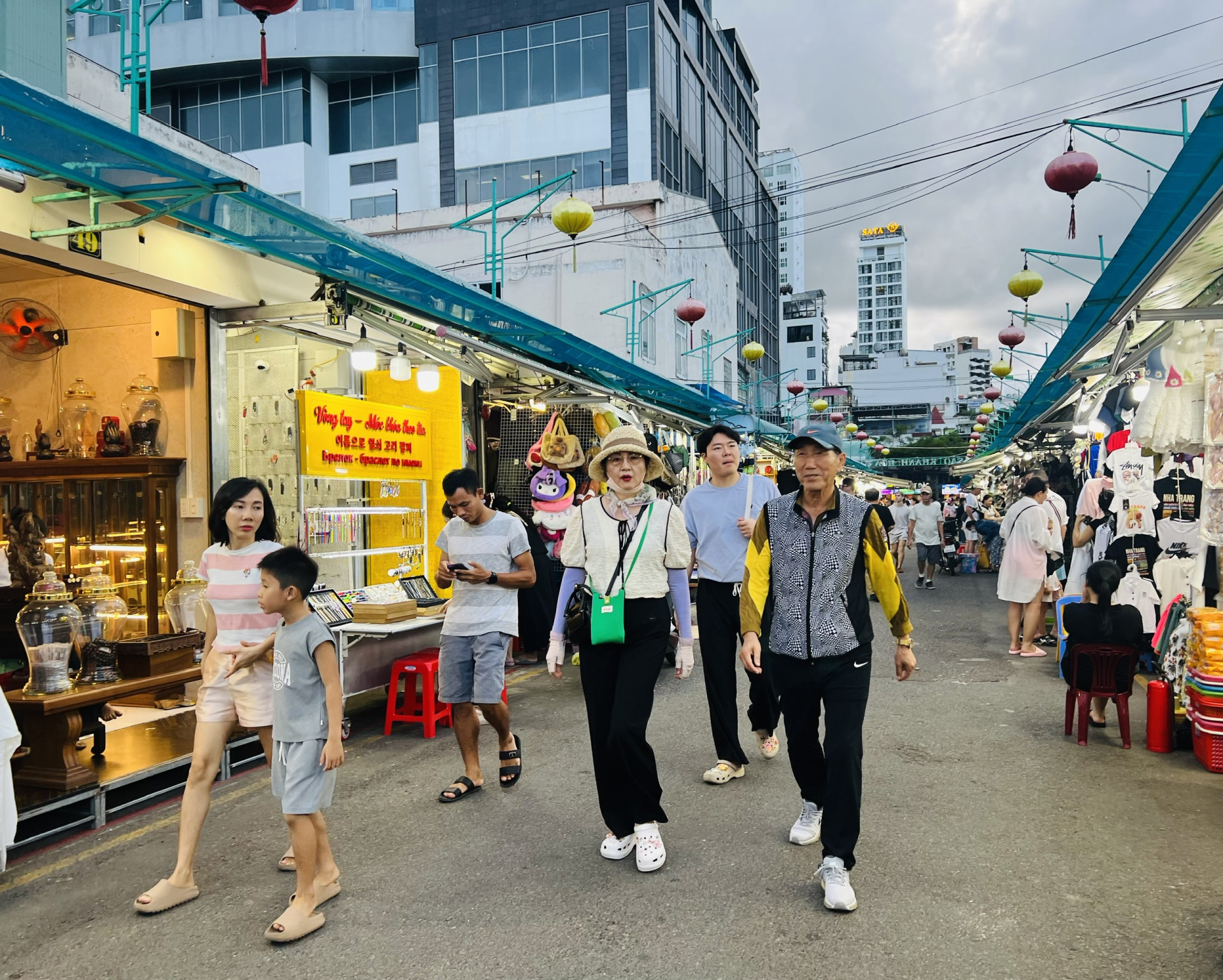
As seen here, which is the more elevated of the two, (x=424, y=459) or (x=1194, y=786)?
(x=424, y=459)

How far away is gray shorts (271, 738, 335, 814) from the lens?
3527 millimetres

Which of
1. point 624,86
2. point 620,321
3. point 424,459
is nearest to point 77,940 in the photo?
point 424,459

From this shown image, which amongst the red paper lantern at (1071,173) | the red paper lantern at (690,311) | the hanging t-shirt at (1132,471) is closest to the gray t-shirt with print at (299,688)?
the hanging t-shirt at (1132,471)

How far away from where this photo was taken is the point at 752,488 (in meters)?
5.60

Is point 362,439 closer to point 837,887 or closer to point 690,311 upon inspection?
point 837,887

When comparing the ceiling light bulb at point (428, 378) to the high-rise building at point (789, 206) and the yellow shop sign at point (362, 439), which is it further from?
the high-rise building at point (789, 206)

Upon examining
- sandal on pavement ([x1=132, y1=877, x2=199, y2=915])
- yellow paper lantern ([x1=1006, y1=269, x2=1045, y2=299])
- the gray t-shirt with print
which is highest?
yellow paper lantern ([x1=1006, y1=269, x2=1045, y2=299])

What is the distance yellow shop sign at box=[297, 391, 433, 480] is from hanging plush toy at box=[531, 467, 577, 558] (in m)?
1.15

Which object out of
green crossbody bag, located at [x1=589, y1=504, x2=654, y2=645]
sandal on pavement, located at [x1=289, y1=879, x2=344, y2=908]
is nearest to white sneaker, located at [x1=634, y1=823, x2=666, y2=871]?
green crossbody bag, located at [x1=589, y1=504, x2=654, y2=645]

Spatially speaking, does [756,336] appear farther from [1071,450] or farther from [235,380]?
[235,380]

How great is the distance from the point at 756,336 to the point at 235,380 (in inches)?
1780

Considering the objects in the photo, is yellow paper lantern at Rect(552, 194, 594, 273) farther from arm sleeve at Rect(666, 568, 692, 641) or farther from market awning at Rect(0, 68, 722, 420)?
arm sleeve at Rect(666, 568, 692, 641)

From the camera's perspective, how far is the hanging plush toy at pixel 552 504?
9.45m

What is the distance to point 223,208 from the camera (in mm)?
5215
